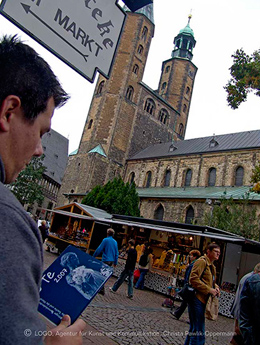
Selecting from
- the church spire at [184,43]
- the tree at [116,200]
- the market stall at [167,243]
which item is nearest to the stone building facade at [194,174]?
the tree at [116,200]

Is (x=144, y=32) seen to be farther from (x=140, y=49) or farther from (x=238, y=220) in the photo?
(x=238, y=220)

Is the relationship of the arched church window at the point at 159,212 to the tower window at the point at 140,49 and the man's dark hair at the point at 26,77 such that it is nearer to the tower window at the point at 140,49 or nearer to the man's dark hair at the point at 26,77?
the tower window at the point at 140,49

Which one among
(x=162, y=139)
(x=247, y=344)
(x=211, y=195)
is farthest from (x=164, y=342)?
(x=162, y=139)

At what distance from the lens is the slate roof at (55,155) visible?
4781 cm

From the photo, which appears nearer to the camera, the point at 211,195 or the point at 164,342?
the point at 164,342

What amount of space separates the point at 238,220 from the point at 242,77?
39.7ft

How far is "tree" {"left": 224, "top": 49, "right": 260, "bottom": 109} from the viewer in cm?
806

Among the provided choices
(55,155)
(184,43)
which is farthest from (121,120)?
(184,43)

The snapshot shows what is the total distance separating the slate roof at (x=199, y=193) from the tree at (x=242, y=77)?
1272cm

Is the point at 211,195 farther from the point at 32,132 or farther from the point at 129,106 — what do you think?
the point at 32,132

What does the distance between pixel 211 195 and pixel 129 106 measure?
56.3 ft

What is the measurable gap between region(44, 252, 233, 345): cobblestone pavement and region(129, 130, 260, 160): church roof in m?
20.1

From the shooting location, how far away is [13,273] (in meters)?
0.62

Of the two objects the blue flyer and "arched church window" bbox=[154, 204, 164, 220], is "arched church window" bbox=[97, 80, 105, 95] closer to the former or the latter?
"arched church window" bbox=[154, 204, 164, 220]
